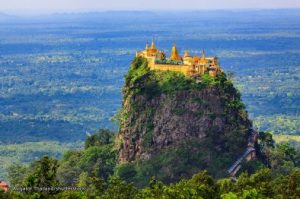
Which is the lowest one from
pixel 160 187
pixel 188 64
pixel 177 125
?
pixel 177 125

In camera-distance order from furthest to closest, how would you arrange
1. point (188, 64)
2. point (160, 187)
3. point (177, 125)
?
point (188, 64) → point (177, 125) → point (160, 187)

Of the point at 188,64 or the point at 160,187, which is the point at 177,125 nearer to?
the point at 188,64

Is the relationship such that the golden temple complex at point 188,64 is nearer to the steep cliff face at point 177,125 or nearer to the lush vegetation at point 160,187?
the steep cliff face at point 177,125

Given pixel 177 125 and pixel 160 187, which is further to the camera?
pixel 177 125

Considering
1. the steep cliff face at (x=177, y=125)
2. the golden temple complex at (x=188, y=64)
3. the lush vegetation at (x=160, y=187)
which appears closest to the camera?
the lush vegetation at (x=160, y=187)

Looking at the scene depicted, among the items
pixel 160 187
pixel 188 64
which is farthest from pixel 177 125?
pixel 160 187

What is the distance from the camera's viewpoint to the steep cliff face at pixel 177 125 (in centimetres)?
6128

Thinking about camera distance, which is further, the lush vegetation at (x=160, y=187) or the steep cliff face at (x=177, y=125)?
the steep cliff face at (x=177, y=125)

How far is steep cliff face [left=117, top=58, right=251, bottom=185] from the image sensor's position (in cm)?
6128

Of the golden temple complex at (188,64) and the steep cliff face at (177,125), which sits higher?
the golden temple complex at (188,64)

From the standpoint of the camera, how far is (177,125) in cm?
6281

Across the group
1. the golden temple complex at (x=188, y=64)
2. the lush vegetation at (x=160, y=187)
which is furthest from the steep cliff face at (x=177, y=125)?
the lush vegetation at (x=160, y=187)

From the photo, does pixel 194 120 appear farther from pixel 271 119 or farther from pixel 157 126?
pixel 271 119

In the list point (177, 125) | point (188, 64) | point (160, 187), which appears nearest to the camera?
point (160, 187)
